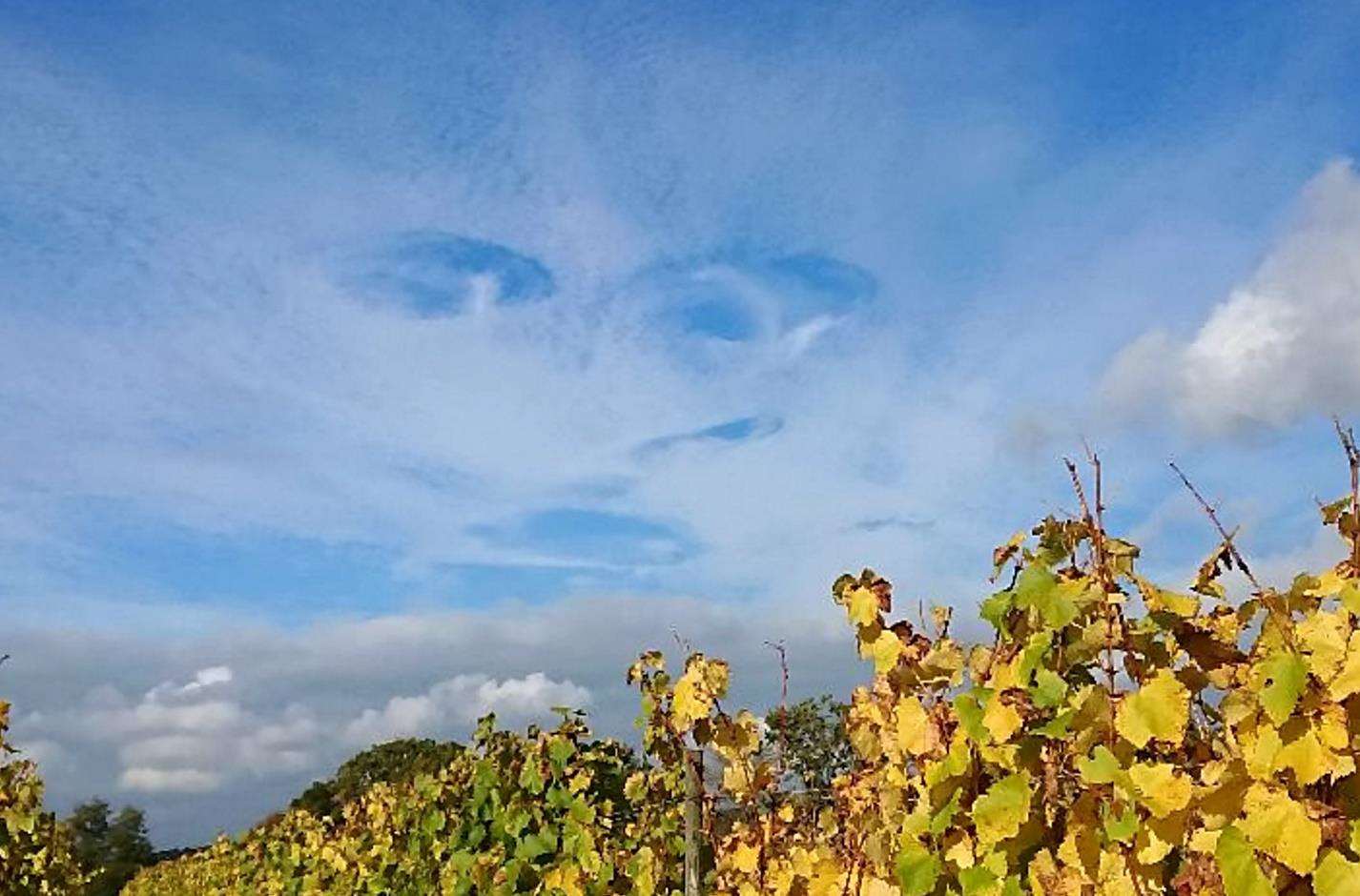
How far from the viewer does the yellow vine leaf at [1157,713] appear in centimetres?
264

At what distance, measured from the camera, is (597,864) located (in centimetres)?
621

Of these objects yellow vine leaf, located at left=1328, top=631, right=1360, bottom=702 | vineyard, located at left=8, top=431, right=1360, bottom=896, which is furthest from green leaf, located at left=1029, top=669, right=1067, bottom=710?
yellow vine leaf, located at left=1328, top=631, right=1360, bottom=702

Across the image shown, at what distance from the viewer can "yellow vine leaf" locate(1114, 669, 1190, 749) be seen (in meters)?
2.64

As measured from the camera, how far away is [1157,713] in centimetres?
265

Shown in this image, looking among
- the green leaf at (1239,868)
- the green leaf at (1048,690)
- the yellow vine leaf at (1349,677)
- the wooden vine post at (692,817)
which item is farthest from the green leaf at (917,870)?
the wooden vine post at (692,817)

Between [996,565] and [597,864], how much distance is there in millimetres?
3529

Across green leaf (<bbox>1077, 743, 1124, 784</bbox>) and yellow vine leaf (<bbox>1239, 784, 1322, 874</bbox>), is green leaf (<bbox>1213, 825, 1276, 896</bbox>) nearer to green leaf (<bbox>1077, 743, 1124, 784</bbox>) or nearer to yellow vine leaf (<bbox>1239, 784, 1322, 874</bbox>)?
yellow vine leaf (<bbox>1239, 784, 1322, 874</bbox>)

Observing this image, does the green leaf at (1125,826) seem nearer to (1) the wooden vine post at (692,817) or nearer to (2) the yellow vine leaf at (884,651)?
(2) the yellow vine leaf at (884,651)

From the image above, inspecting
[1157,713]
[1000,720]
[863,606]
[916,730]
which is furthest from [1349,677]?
[863,606]

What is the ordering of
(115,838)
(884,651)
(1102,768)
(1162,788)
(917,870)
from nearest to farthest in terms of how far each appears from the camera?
(1162,788)
(1102,768)
(917,870)
(884,651)
(115,838)

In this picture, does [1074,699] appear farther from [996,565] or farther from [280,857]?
[280,857]

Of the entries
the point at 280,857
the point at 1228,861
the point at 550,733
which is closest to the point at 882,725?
the point at 1228,861

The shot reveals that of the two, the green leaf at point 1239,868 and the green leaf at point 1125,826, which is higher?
the green leaf at point 1125,826

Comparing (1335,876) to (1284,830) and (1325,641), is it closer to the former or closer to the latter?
(1284,830)
